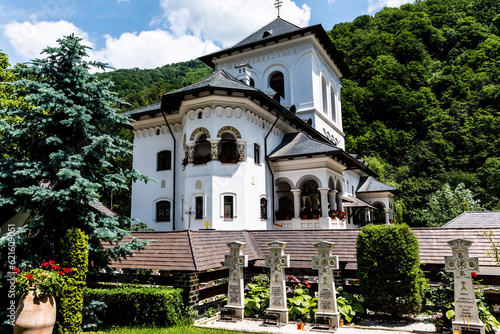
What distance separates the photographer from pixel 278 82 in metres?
28.2

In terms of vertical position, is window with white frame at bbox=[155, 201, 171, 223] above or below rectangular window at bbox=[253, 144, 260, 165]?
below

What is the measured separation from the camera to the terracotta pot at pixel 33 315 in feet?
21.5

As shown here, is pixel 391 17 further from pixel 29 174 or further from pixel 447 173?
pixel 29 174

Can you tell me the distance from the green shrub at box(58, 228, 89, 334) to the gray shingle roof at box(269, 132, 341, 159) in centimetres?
1256

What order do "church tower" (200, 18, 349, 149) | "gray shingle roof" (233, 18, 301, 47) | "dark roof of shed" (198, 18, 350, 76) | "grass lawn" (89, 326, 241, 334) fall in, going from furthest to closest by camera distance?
"gray shingle roof" (233, 18, 301, 47), "church tower" (200, 18, 349, 149), "dark roof of shed" (198, 18, 350, 76), "grass lawn" (89, 326, 241, 334)

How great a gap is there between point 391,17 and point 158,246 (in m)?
69.7

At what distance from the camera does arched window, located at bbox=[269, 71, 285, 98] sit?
27.8 meters

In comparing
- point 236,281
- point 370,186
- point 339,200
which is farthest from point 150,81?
point 236,281

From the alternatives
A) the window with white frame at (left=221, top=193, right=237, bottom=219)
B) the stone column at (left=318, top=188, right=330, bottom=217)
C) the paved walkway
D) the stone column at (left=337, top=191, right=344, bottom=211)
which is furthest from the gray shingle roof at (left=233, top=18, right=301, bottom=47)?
the paved walkway

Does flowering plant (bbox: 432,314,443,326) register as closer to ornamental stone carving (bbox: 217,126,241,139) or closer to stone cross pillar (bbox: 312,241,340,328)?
stone cross pillar (bbox: 312,241,340,328)

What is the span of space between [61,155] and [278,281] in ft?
18.5

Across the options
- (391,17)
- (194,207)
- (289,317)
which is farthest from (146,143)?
(391,17)

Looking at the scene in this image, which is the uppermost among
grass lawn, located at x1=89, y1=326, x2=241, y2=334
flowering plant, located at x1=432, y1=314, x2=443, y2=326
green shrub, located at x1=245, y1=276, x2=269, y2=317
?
green shrub, located at x1=245, y1=276, x2=269, y2=317

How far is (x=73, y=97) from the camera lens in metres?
8.30
